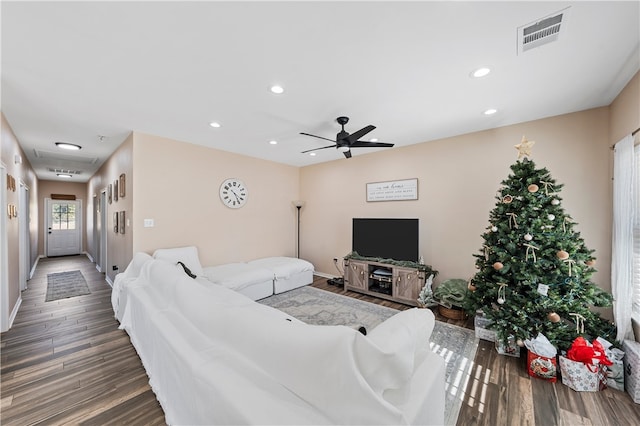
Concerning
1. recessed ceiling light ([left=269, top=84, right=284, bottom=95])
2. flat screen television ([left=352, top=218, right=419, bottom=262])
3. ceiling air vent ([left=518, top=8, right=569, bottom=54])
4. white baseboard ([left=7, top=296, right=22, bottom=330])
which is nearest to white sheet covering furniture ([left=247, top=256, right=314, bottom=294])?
flat screen television ([left=352, top=218, right=419, bottom=262])

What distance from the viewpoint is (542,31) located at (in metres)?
1.65

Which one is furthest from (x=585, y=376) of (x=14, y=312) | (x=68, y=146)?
(x=68, y=146)

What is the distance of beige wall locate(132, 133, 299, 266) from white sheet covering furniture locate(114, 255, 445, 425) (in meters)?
2.56

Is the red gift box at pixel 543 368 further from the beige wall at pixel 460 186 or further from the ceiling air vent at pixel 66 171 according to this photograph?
the ceiling air vent at pixel 66 171

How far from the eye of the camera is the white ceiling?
4.96ft

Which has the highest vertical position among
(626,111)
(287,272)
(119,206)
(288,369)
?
(626,111)

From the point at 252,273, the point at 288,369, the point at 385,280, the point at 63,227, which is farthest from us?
the point at 63,227

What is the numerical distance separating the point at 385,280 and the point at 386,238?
0.71 metres

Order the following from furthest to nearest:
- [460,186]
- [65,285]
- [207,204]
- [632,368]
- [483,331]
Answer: [65,285], [207,204], [460,186], [483,331], [632,368]

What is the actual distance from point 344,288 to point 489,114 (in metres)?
3.44

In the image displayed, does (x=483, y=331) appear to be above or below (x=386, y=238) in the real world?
below

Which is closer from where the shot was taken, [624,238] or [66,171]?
[624,238]

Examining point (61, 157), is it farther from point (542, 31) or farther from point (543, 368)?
point (543, 368)

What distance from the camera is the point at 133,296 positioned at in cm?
243
